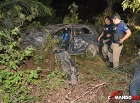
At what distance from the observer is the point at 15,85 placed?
5141 mm

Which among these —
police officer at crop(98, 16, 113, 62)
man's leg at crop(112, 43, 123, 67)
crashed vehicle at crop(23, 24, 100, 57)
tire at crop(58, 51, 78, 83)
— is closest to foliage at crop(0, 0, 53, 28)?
tire at crop(58, 51, 78, 83)

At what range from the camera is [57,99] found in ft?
16.7

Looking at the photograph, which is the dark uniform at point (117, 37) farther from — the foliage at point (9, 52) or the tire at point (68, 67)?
the foliage at point (9, 52)

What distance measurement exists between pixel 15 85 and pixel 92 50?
3.94m

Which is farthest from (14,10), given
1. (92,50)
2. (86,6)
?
(86,6)

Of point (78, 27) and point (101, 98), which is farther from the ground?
point (78, 27)

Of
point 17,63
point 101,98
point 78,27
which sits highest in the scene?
point 78,27

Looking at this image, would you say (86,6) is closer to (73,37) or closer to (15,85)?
(73,37)

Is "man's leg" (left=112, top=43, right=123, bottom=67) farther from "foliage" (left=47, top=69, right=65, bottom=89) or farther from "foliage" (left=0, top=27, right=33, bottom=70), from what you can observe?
"foliage" (left=0, top=27, right=33, bottom=70)

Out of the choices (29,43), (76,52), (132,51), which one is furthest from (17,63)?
(132,51)

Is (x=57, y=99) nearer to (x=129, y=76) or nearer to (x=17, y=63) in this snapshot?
(x=17, y=63)

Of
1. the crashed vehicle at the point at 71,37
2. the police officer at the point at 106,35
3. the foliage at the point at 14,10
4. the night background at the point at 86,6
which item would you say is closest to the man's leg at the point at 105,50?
the police officer at the point at 106,35

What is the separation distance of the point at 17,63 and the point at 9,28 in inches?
34.9

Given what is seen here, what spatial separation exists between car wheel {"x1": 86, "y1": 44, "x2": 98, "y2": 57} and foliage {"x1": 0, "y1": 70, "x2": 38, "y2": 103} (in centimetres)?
332
